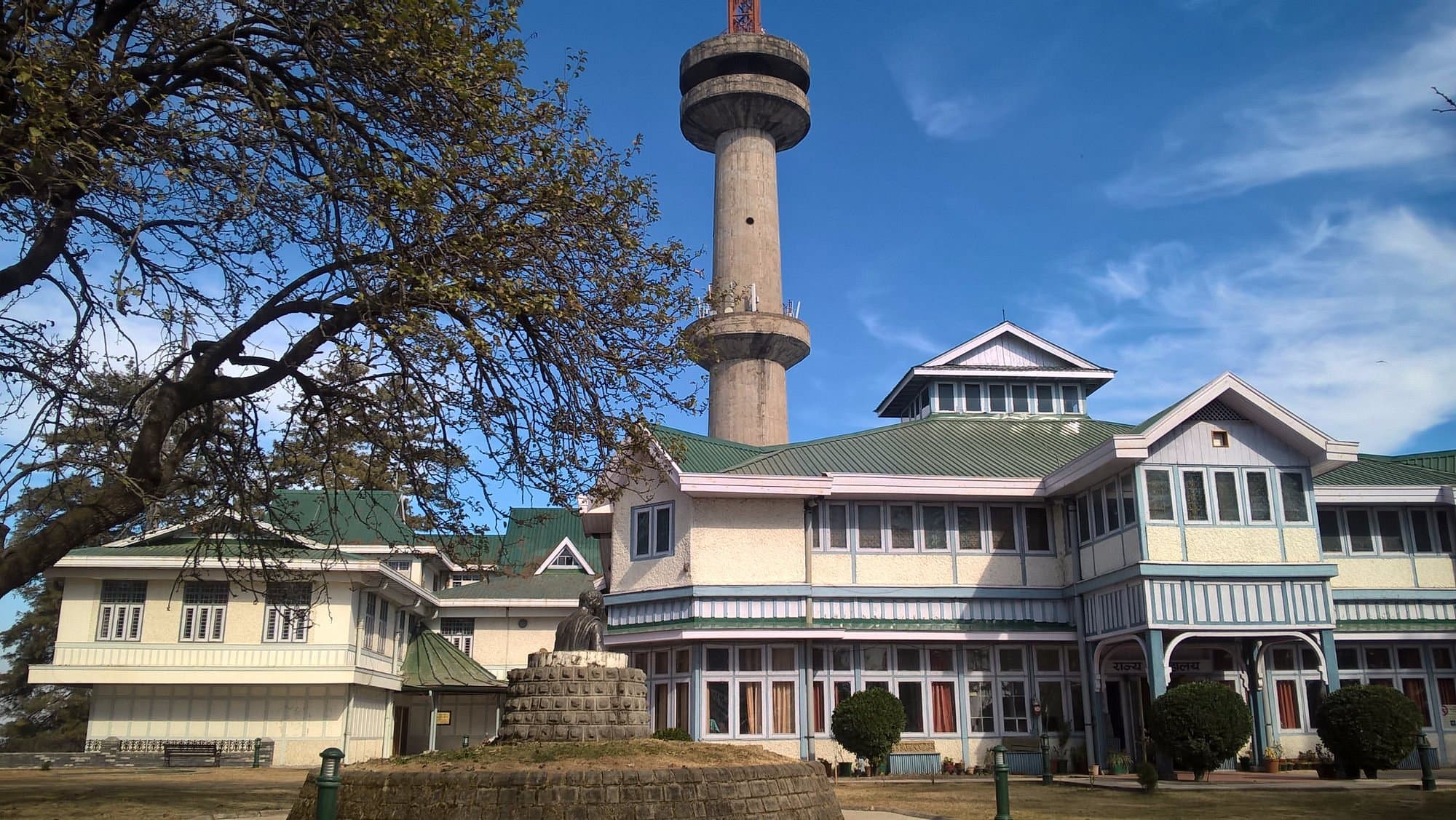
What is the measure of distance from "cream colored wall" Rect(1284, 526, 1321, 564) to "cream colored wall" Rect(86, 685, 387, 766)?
25602mm

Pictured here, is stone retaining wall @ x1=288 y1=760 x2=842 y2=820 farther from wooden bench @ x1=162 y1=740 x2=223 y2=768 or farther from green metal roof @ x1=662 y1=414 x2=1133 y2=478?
wooden bench @ x1=162 y1=740 x2=223 y2=768

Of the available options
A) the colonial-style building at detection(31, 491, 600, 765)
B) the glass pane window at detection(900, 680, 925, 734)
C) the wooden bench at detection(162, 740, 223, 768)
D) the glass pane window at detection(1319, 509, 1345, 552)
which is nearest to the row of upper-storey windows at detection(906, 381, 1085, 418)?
the glass pane window at detection(1319, 509, 1345, 552)

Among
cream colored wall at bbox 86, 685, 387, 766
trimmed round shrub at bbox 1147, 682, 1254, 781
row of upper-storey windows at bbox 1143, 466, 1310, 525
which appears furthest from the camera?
cream colored wall at bbox 86, 685, 387, 766

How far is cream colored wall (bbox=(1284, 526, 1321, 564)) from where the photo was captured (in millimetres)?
23609

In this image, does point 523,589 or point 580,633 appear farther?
point 523,589

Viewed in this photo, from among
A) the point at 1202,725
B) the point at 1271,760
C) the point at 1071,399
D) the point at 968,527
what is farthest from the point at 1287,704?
the point at 1071,399

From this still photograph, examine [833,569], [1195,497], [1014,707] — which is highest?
[1195,497]

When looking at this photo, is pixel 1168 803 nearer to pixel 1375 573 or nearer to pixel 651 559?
pixel 651 559

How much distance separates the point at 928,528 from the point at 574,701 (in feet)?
48.9

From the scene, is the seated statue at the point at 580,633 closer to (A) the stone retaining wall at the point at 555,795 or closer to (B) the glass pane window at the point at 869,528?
(A) the stone retaining wall at the point at 555,795

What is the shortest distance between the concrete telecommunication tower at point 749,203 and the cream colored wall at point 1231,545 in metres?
19.5

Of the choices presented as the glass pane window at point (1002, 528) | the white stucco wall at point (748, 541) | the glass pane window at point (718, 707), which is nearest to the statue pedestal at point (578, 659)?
the white stucco wall at point (748, 541)

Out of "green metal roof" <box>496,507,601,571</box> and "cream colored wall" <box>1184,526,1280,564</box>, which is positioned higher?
"green metal roof" <box>496,507,601,571</box>

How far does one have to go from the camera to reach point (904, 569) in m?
26.9
